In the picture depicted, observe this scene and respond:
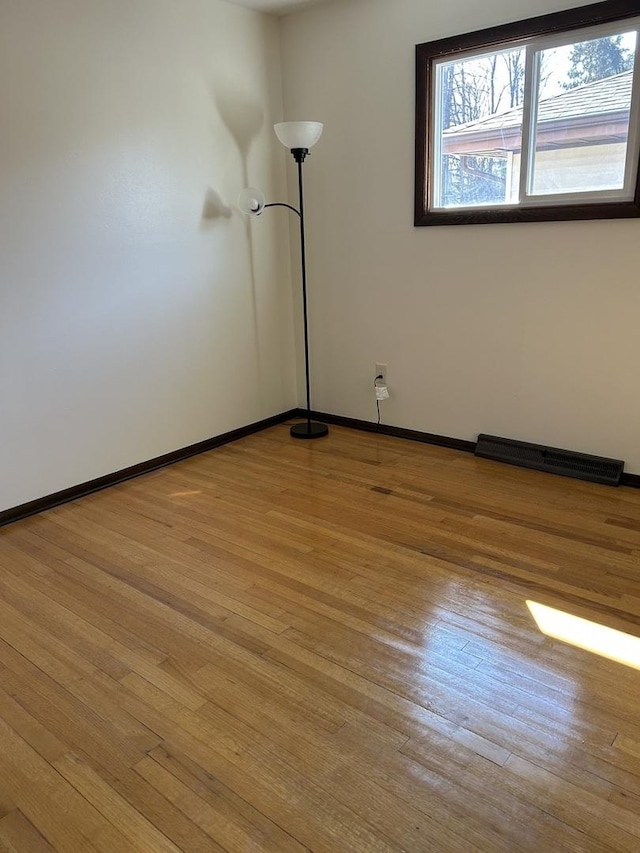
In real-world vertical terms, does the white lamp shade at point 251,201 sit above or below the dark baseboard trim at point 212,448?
above

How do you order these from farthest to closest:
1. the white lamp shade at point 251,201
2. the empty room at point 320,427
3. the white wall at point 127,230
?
1. the white lamp shade at point 251,201
2. the white wall at point 127,230
3. the empty room at point 320,427

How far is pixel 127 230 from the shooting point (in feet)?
10.7

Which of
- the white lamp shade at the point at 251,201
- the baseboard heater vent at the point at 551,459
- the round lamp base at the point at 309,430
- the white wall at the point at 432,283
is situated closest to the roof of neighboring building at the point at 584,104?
the white wall at the point at 432,283

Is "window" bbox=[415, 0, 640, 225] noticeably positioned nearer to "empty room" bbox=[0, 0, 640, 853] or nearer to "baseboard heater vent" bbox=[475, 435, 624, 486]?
"empty room" bbox=[0, 0, 640, 853]

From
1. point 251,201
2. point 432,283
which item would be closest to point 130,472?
point 251,201

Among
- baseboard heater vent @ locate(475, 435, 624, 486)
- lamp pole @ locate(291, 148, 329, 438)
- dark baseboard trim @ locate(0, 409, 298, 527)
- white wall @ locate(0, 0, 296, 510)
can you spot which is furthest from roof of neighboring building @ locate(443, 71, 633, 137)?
dark baseboard trim @ locate(0, 409, 298, 527)

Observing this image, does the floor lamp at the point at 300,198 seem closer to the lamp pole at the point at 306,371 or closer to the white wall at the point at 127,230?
the lamp pole at the point at 306,371

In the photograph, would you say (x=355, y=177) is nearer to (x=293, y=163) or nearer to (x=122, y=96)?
(x=293, y=163)

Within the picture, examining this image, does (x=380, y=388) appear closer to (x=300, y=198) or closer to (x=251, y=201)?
(x=300, y=198)

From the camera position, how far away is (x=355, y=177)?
3.81 m

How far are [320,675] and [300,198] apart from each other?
9.13ft

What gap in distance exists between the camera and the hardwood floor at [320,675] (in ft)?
4.86

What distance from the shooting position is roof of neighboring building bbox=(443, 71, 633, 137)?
2.87 m

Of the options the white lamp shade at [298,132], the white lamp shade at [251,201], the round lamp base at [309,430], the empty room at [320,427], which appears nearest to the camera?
the empty room at [320,427]
